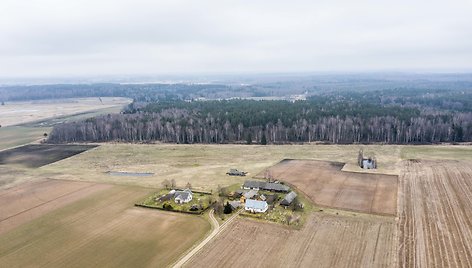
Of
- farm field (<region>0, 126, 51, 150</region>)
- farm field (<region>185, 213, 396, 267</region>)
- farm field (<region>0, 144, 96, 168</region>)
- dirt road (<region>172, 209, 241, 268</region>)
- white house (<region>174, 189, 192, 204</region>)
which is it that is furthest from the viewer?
farm field (<region>0, 126, 51, 150</region>)

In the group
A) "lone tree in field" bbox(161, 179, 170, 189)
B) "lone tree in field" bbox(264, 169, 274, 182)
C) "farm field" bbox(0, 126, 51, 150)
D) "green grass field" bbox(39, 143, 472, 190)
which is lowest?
"green grass field" bbox(39, 143, 472, 190)

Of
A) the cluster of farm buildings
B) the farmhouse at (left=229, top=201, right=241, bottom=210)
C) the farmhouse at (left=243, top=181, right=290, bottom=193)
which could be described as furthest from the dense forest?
the farmhouse at (left=229, top=201, right=241, bottom=210)

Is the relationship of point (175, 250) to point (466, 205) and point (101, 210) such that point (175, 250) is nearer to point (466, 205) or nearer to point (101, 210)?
point (101, 210)

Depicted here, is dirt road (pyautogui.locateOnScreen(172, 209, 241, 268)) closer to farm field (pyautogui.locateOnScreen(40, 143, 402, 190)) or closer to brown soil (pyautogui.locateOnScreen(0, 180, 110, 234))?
farm field (pyautogui.locateOnScreen(40, 143, 402, 190))

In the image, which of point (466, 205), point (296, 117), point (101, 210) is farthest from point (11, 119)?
point (466, 205)

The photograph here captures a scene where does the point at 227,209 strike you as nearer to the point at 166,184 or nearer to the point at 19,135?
the point at 166,184

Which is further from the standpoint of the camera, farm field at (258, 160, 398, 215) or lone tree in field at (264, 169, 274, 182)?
lone tree in field at (264, 169, 274, 182)

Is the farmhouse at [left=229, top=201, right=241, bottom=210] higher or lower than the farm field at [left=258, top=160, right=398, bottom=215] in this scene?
higher
